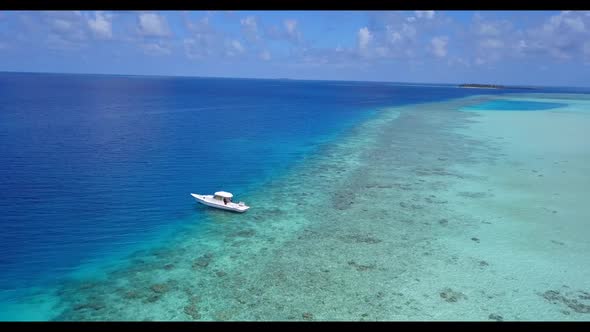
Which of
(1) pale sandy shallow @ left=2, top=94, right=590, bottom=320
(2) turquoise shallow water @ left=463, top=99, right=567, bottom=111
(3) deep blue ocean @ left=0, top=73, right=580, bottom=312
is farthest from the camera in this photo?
(2) turquoise shallow water @ left=463, top=99, right=567, bottom=111

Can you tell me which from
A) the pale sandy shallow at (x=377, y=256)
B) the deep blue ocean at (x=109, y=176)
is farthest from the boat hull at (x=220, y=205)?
the deep blue ocean at (x=109, y=176)

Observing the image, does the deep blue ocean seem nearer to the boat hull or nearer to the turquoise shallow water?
the boat hull

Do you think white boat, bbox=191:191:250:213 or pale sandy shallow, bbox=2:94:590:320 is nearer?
pale sandy shallow, bbox=2:94:590:320

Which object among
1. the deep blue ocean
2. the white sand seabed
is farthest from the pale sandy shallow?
the deep blue ocean

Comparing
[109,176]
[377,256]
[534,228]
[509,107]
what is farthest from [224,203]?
[509,107]
